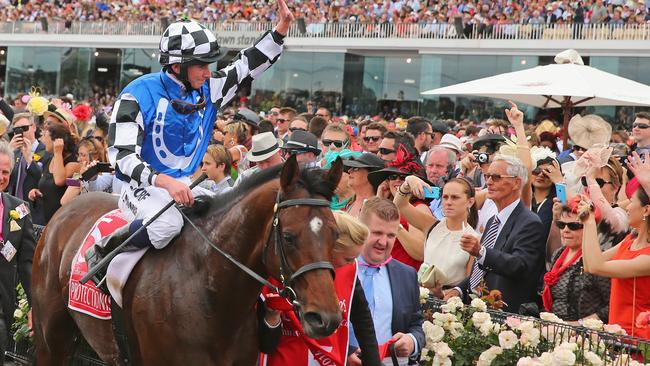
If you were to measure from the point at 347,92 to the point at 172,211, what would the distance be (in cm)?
2979

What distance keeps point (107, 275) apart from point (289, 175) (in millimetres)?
1381

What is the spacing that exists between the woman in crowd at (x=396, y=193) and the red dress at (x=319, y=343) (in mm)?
1866

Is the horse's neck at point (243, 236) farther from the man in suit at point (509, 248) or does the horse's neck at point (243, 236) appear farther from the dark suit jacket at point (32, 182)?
the dark suit jacket at point (32, 182)

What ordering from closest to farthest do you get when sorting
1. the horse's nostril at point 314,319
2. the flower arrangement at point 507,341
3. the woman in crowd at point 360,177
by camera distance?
1. the horse's nostril at point 314,319
2. the flower arrangement at point 507,341
3. the woman in crowd at point 360,177

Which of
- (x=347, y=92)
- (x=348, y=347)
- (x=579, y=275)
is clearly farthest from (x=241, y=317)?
(x=347, y=92)

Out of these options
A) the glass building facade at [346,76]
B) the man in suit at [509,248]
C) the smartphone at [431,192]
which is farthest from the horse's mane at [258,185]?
the glass building facade at [346,76]

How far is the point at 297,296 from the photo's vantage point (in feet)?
12.6

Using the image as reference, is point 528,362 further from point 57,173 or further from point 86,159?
point 57,173

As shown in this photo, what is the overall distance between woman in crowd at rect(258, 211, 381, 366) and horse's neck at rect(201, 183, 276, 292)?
20cm

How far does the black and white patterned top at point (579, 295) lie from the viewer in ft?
18.7

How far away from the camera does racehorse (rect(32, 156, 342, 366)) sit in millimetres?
3850

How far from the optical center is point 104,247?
4875 mm

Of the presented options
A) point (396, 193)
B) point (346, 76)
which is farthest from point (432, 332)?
point (346, 76)

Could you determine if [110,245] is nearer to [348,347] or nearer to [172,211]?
[172,211]
